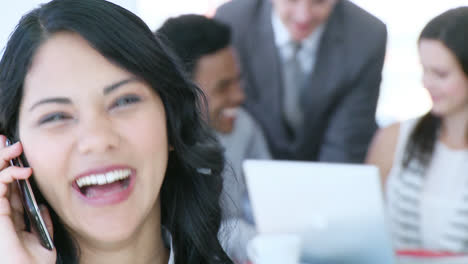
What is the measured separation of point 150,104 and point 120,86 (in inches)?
3.1

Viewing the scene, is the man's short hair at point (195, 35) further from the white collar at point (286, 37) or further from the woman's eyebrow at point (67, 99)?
the woman's eyebrow at point (67, 99)

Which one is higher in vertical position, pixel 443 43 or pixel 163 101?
pixel 163 101

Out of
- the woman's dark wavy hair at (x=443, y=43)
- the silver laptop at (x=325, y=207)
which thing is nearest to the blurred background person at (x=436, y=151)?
the woman's dark wavy hair at (x=443, y=43)

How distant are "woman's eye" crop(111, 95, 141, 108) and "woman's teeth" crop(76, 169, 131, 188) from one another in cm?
13

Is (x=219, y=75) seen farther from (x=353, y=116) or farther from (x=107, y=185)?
(x=107, y=185)

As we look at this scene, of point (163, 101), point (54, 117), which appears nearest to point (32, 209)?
point (54, 117)

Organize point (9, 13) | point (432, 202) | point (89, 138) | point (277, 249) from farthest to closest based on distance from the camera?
point (432, 202) < point (9, 13) < point (277, 249) < point (89, 138)

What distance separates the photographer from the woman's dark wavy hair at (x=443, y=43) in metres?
2.26

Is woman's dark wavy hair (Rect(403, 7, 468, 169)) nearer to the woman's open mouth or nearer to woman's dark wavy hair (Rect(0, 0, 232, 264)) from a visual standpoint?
woman's dark wavy hair (Rect(0, 0, 232, 264))

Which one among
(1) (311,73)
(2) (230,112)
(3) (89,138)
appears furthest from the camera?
(1) (311,73)

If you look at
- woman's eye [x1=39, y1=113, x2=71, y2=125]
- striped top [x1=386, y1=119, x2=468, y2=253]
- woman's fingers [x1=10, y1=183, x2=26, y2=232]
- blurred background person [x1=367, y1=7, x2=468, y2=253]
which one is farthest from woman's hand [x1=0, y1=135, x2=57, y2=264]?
blurred background person [x1=367, y1=7, x2=468, y2=253]

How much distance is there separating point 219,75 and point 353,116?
0.73 metres

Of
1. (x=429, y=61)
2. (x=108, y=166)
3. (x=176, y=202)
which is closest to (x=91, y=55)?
(x=108, y=166)

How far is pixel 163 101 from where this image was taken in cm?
127
